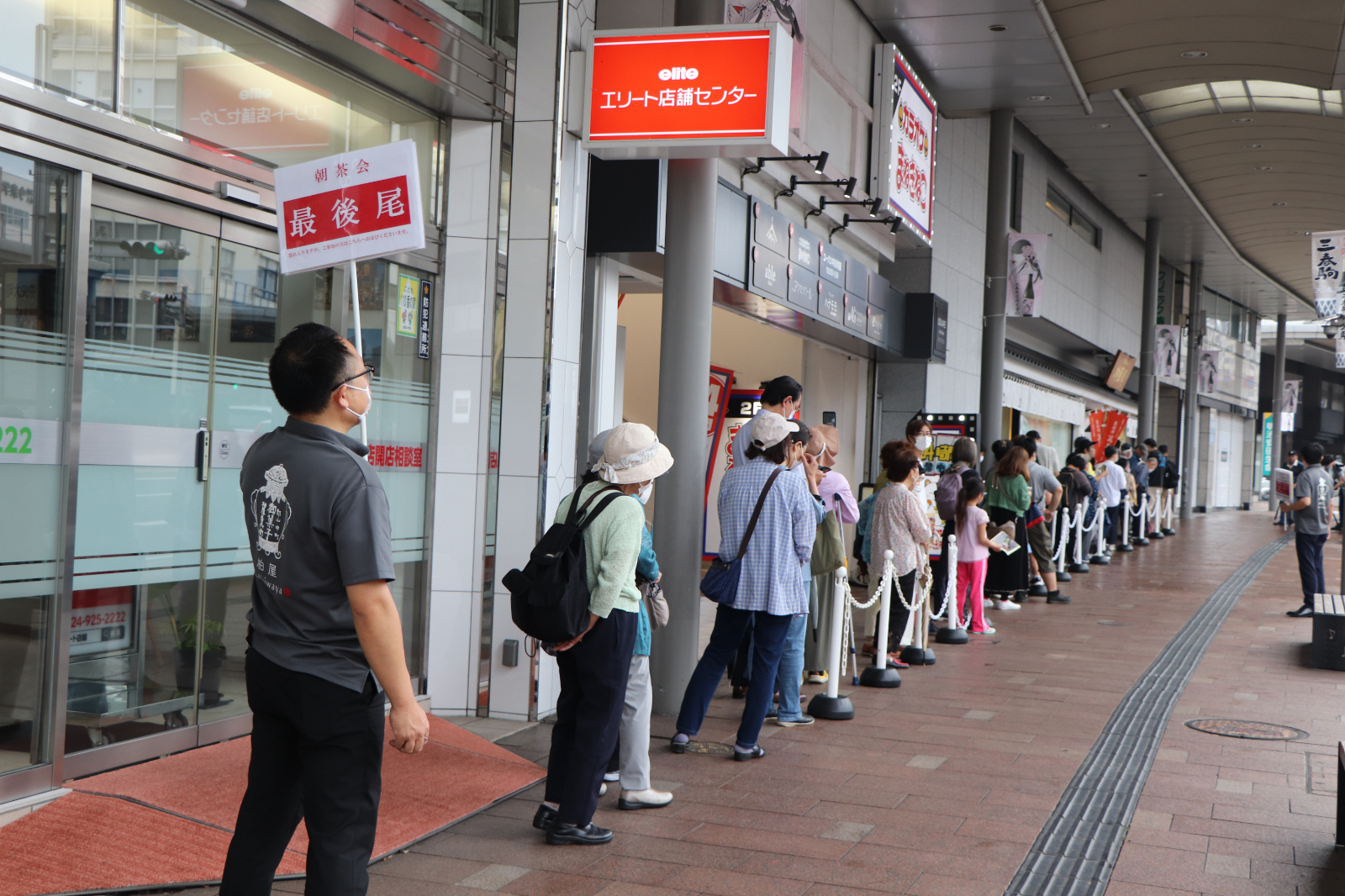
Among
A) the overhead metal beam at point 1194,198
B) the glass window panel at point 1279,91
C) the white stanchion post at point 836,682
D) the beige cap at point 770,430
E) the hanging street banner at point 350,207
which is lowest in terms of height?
the white stanchion post at point 836,682

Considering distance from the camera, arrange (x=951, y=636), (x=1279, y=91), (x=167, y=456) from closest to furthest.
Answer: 1. (x=167, y=456)
2. (x=951, y=636)
3. (x=1279, y=91)

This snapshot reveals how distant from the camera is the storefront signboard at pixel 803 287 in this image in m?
9.66

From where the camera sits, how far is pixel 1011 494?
36.8ft

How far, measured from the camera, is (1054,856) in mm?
4148

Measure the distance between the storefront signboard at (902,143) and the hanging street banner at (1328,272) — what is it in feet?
21.1

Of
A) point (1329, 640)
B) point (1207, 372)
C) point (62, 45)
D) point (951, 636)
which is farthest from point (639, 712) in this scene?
point (1207, 372)

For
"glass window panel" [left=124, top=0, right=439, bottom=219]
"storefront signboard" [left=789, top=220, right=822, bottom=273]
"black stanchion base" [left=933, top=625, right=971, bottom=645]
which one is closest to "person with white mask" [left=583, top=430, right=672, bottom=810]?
"glass window panel" [left=124, top=0, right=439, bottom=219]

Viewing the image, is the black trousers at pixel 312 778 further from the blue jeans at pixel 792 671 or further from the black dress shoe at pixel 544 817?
the blue jeans at pixel 792 671

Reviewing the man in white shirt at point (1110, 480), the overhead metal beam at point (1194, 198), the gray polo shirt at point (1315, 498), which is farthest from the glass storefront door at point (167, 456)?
the man in white shirt at point (1110, 480)

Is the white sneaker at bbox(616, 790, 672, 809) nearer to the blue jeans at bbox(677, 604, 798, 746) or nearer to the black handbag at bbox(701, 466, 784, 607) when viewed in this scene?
the blue jeans at bbox(677, 604, 798, 746)

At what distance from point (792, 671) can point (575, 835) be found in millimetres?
2124

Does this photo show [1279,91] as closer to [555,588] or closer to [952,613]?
[952,613]

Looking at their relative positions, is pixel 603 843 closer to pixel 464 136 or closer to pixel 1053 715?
pixel 1053 715

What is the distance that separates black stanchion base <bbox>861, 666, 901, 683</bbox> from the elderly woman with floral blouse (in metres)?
0.62
